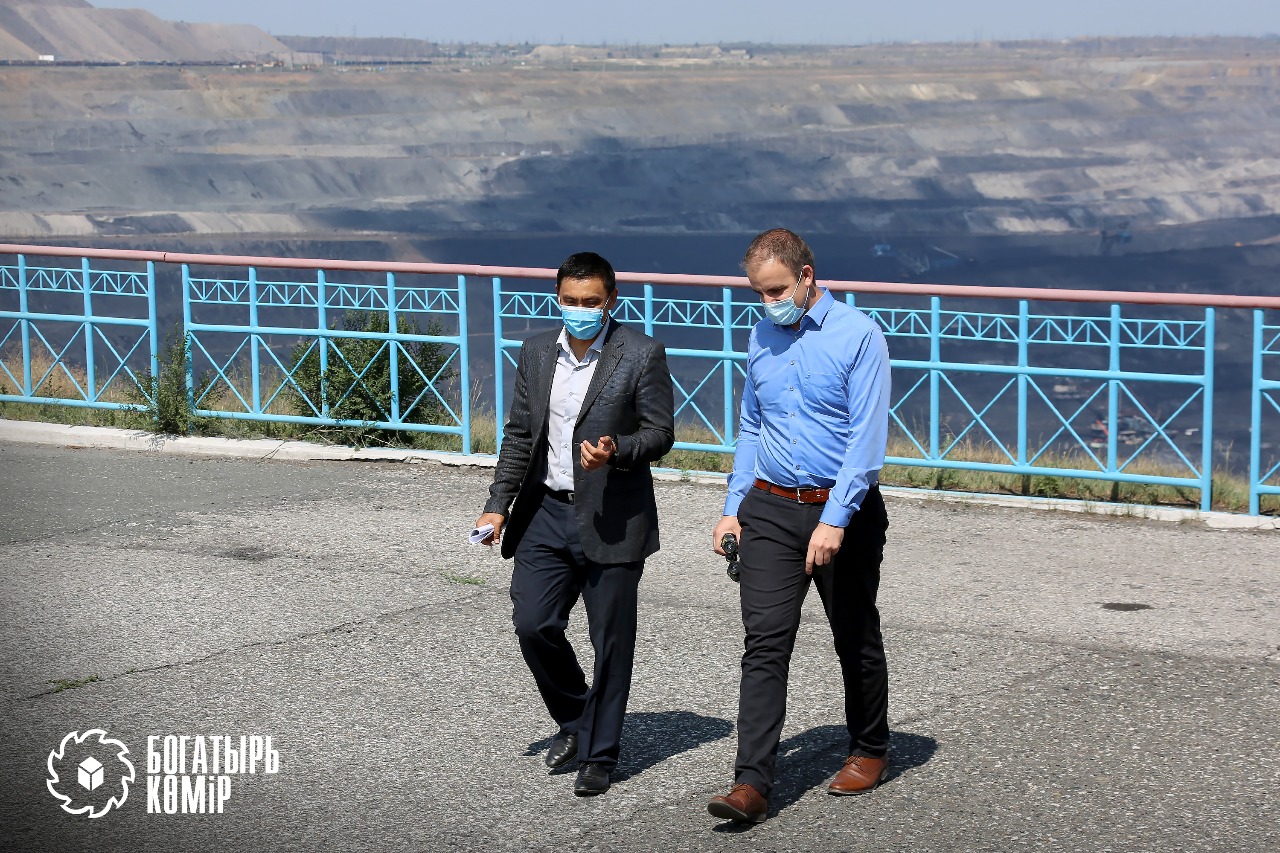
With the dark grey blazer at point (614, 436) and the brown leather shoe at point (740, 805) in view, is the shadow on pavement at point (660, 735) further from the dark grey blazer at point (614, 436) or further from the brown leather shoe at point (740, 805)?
the dark grey blazer at point (614, 436)

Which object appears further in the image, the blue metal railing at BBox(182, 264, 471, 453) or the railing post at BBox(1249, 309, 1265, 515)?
the blue metal railing at BBox(182, 264, 471, 453)

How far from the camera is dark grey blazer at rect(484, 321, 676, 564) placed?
473 centimetres

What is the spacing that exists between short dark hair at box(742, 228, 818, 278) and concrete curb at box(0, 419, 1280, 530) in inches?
206

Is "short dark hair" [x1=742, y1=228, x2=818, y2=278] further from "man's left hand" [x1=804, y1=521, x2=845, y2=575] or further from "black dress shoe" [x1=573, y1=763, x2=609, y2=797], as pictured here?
"black dress shoe" [x1=573, y1=763, x2=609, y2=797]

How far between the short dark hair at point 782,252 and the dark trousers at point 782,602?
690mm

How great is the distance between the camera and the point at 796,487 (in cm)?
452

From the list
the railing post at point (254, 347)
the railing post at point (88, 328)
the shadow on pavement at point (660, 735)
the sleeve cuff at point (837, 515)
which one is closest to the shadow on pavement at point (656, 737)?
the shadow on pavement at point (660, 735)

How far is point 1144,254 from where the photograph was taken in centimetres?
17312

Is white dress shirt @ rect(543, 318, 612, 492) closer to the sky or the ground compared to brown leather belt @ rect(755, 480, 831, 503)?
closer to the sky

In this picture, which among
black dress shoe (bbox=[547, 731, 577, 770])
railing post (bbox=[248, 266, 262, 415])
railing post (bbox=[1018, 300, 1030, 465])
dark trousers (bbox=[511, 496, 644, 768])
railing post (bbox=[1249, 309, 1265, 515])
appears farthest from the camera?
railing post (bbox=[248, 266, 262, 415])

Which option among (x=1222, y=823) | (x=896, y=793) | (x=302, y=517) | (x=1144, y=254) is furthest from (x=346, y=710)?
(x=1144, y=254)

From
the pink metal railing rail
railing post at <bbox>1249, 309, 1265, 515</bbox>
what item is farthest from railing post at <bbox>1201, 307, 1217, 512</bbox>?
railing post at <bbox>1249, 309, 1265, 515</bbox>

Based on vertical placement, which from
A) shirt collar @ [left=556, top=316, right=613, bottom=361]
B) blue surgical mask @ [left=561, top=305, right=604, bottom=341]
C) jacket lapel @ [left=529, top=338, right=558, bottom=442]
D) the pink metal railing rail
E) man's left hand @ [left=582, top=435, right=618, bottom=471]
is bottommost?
man's left hand @ [left=582, top=435, right=618, bottom=471]

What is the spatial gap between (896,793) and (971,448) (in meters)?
7.08
